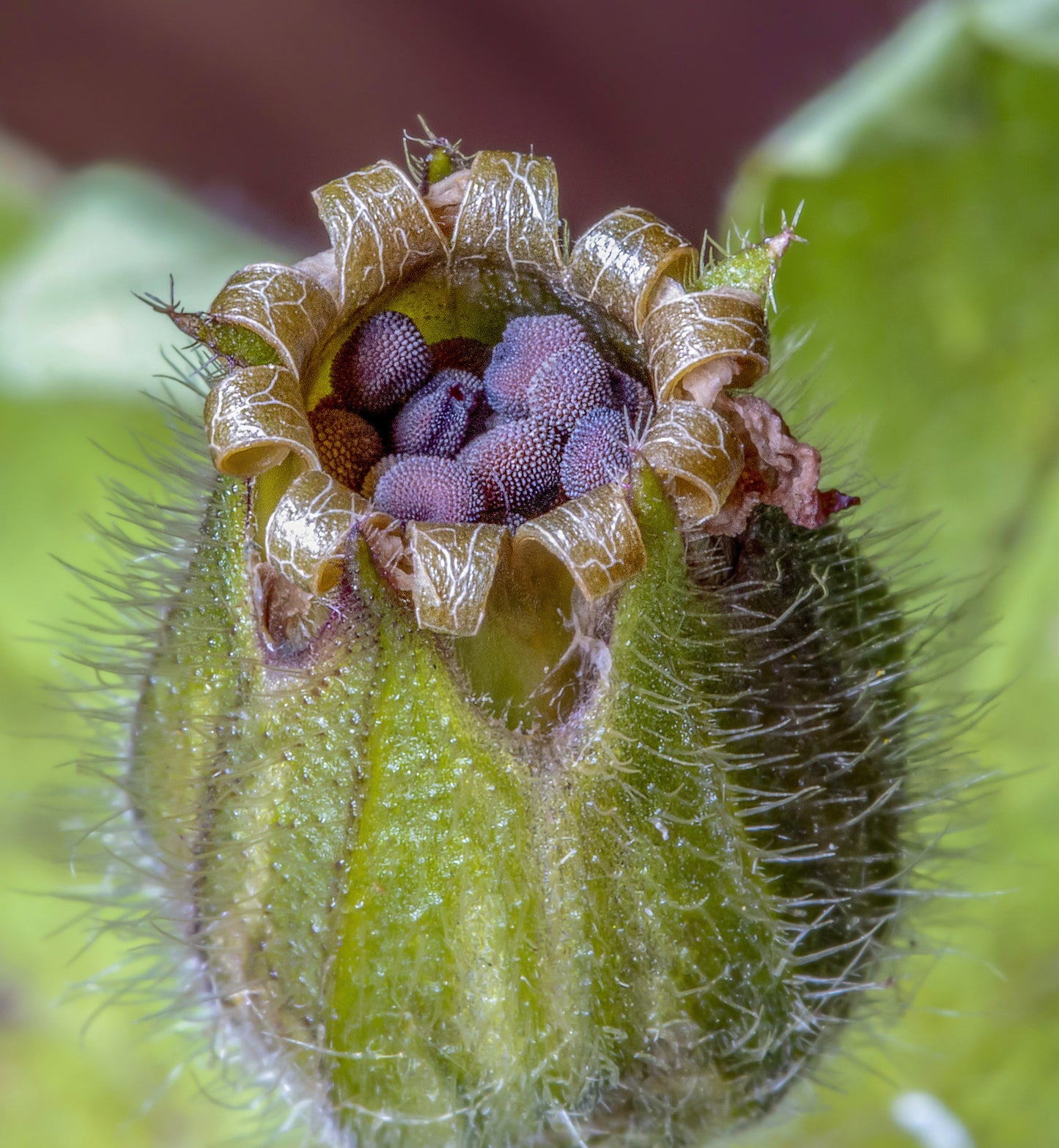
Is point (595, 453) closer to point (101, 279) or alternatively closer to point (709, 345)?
point (709, 345)

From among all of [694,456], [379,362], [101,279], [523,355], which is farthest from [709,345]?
[101,279]

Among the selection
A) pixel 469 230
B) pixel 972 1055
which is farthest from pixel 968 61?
pixel 972 1055

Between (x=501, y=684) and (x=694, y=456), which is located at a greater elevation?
(x=694, y=456)

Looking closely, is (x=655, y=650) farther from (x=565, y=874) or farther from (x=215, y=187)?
(x=215, y=187)

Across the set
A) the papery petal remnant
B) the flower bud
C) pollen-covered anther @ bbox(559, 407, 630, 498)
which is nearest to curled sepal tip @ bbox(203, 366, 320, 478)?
the flower bud

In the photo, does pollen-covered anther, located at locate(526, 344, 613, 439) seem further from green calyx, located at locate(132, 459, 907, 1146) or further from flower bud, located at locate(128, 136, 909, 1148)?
green calyx, located at locate(132, 459, 907, 1146)

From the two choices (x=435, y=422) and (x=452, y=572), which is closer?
(x=452, y=572)

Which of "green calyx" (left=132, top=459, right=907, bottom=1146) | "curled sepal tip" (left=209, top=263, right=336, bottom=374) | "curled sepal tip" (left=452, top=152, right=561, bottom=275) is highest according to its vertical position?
"curled sepal tip" (left=452, top=152, right=561, bottom=275)
